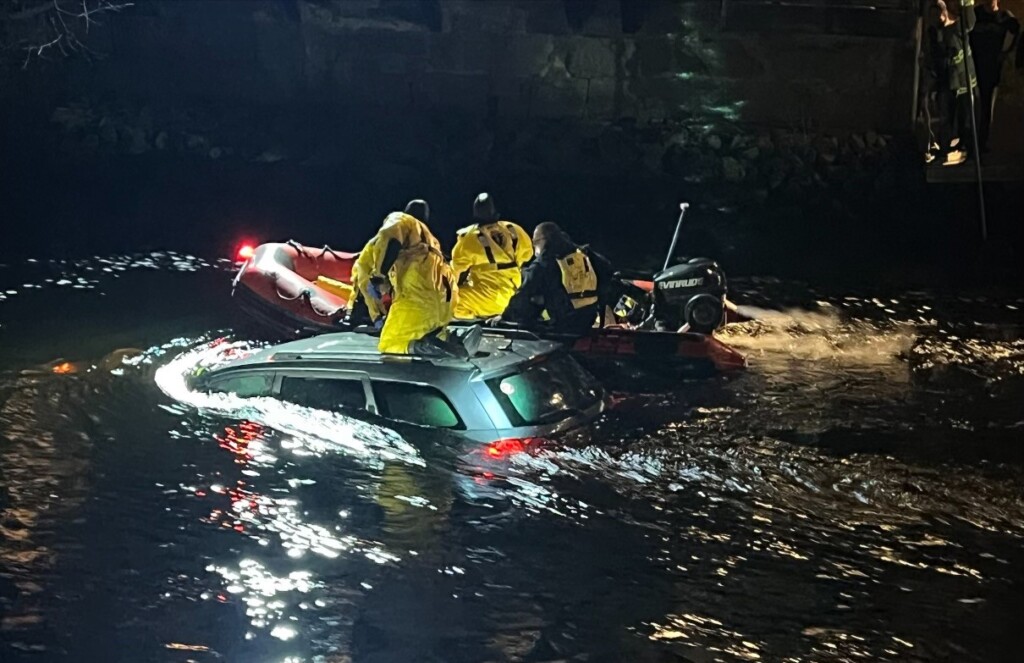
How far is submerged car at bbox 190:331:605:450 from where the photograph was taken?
28.1 feet

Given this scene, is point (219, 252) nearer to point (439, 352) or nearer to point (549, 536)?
point (439, 352)

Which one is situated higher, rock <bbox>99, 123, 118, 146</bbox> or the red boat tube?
rock <bbox>99, 123, 118, 146</bbox>

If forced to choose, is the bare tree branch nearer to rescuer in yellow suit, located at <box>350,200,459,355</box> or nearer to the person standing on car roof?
the person standing on car roof

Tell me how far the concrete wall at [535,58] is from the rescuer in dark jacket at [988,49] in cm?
544

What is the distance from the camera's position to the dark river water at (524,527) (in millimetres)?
6980

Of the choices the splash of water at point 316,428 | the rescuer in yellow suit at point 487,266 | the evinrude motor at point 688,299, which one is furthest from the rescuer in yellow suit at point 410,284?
the evinrude motor at point 688,299

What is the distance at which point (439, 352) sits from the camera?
909 cm

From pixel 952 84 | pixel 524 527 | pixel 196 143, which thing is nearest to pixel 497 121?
pixel 196 143

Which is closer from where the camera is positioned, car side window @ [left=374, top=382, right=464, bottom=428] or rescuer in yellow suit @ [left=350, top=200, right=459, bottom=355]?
car side window @ [left=374, top=382, right=464, bottom=428]

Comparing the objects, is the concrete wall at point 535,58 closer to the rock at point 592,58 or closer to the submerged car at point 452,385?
the rock at point 592,58

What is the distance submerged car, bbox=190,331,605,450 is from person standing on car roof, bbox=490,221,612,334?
3.74ft

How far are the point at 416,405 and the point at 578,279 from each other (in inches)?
102

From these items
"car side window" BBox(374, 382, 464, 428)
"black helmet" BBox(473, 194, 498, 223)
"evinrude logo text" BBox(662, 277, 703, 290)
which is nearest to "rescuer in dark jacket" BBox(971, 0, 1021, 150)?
"evinrude logo text" BBox(662, 277, 703, 290)

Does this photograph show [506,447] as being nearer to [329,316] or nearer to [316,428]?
[316,428]
